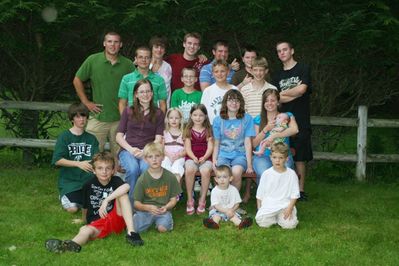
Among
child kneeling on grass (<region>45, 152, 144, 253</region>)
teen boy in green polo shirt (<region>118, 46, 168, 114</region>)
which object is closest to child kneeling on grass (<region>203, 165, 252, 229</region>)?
child kneeling on grass (<region>45, 152, 144, 253</region>)

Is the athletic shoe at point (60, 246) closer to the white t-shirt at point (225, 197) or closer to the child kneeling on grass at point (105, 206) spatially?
the child kneeling on grass at point (105, 206)

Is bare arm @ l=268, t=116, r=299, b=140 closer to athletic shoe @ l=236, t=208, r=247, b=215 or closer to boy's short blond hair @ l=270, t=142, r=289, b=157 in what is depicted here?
boy's short blond hair @ l=270, t=142, r=289, b=157

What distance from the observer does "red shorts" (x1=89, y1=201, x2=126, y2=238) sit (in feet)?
21.0

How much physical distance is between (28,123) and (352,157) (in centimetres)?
528

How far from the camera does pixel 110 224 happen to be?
6.46m

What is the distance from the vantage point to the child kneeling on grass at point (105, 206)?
6.31 m

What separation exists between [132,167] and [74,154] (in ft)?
2.49

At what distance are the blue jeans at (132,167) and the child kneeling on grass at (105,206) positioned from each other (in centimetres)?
58

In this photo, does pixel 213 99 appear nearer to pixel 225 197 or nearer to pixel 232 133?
pixel 232 133

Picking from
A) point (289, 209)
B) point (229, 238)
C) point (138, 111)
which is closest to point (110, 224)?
point (229, 238)

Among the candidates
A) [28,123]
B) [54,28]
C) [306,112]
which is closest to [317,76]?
[306,112]

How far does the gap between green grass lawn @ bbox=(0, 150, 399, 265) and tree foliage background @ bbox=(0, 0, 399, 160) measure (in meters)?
2.07

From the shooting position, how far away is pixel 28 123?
406 inches

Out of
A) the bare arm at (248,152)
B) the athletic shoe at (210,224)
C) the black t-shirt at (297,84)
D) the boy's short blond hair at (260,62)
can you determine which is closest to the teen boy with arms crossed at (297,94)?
the black t-shirt at (297,84)
